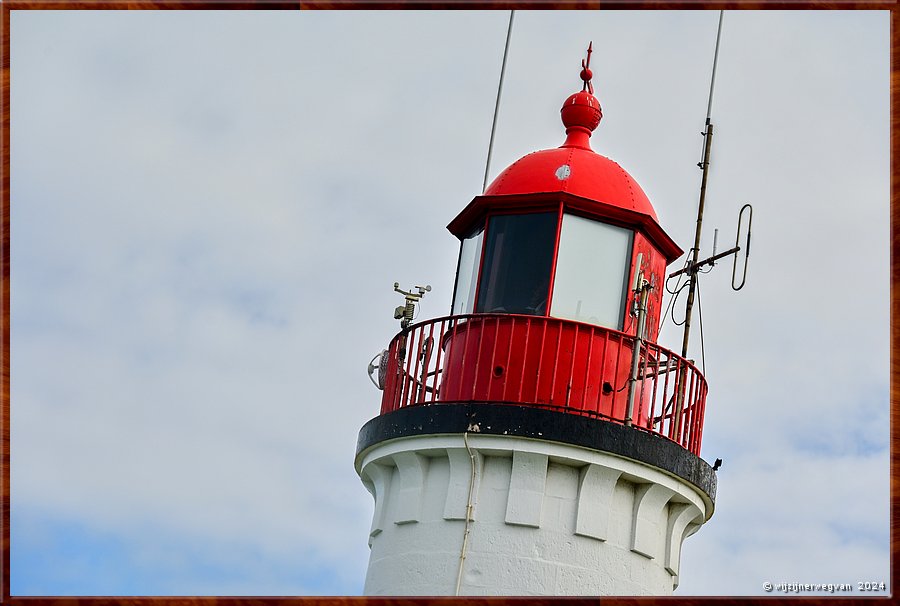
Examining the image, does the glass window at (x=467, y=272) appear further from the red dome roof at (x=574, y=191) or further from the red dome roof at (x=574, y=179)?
the red dome roof at (x=574, y=179)

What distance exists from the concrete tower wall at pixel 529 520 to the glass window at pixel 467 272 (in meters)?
1.61

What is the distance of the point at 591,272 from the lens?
42.2 feet

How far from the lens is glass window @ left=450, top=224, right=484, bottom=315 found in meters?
13.3

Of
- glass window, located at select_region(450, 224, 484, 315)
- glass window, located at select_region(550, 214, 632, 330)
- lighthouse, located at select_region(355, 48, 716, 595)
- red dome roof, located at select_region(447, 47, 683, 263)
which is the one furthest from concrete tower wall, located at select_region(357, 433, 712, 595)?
red dome roof, located at select_region(447, 47, 683, 263)

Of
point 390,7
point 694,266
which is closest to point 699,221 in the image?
point 694,266

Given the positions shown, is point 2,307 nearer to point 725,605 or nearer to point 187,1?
point 187,1

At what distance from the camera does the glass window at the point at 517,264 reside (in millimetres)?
12750

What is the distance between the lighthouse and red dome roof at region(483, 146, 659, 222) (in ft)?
0.07

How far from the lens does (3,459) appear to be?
810 cm

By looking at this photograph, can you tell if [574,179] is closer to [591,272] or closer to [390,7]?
[591,272]

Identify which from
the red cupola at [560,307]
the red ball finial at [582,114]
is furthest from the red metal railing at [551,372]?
the red ball finial at [582,114]

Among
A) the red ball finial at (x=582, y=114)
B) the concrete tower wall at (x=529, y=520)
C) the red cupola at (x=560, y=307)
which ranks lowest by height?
the concrete tower wall at (x=529, y=520)

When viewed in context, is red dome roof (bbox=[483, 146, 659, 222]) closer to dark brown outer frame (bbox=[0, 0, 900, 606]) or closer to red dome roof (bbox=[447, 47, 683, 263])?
red dome roof (bbox=[447, 47, 683, 263])

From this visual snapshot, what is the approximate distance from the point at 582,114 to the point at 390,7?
5.59 m
